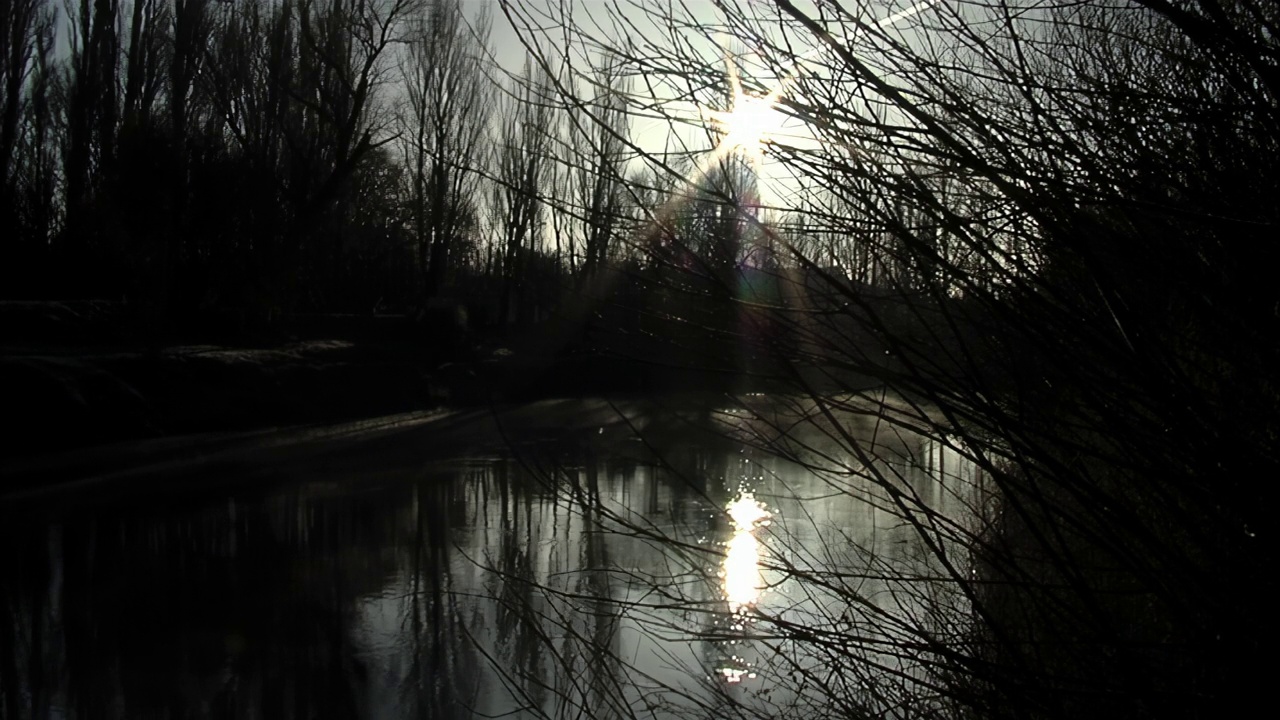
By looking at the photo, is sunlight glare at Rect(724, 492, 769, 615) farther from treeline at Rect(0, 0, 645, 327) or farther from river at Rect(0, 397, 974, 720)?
treeline at Rect(0, 0, 645, 327)

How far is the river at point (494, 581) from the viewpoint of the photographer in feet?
8.47

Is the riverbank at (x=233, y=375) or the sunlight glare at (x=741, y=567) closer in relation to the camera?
the sunlight glare at (x=741, y=567)

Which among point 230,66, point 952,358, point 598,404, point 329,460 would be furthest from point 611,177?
point 230,66

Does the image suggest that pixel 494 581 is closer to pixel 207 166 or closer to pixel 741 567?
pixel 741 567

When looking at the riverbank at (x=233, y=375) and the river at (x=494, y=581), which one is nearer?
the river at (x=494, y=581)

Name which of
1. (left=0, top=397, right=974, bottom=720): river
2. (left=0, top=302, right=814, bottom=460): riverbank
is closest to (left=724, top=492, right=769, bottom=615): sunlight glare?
(left=0, top=397, right=974, bottom=720): river

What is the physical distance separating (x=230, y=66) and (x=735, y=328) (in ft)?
83.1

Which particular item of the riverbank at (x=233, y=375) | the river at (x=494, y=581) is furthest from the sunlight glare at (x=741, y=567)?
the riverbank at (x=233, y=375)

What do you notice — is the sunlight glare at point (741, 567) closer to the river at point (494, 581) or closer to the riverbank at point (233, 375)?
the river at point (494, 581)

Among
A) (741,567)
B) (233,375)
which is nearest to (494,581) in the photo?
(741,567)

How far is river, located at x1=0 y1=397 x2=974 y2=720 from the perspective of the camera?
8.47 feet

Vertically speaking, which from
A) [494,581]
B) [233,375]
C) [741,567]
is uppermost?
[741,567]

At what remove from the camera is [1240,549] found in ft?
6.17

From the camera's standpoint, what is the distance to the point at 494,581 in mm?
6945
